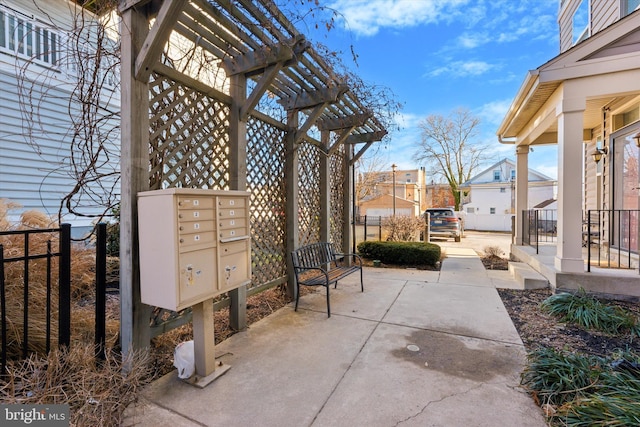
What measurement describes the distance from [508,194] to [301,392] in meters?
25.6

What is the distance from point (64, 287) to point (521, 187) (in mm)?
8638

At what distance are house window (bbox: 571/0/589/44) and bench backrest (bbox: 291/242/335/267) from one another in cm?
835

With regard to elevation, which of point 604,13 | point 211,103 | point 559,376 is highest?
point 604,13

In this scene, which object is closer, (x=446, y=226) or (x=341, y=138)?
(x=341, y=138)


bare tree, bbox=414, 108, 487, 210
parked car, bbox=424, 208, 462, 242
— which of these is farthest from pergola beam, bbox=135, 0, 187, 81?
bare tree, bbox=414, 108, 487, 210

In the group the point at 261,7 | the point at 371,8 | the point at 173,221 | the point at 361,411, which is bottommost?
the point at 361,411

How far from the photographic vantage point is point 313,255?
4758 mm

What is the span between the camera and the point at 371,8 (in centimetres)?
435

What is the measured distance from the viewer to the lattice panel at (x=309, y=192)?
509 cm

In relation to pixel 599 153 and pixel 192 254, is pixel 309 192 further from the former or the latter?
pixel 599 153

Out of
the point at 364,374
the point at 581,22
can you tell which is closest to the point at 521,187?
the point at 581,22

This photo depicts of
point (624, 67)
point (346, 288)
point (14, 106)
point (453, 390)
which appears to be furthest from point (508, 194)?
point (14, 106)

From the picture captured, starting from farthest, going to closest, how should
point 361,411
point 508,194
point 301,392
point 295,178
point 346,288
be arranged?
1. point 508,194
2. point 346,288
3. point 295,178
4. point 301,392
5. point 361,411

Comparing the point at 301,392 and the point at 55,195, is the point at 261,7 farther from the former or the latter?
the point at 55,195
